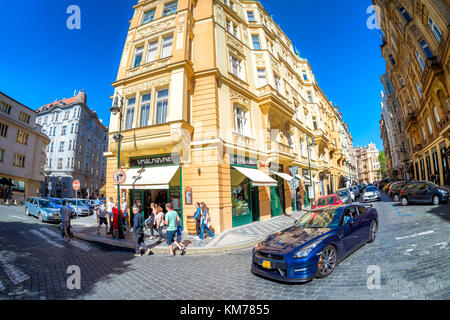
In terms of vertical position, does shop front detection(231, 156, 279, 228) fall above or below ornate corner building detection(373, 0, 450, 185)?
below

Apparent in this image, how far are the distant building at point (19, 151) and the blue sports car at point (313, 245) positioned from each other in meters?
36.7

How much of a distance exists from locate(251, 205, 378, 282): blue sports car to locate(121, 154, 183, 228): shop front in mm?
6843

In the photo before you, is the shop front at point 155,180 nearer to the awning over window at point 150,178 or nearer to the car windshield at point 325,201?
the awning over window at point 150,178

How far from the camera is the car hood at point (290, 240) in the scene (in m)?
4.18

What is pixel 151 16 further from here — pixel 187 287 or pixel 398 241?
pixel 398 241

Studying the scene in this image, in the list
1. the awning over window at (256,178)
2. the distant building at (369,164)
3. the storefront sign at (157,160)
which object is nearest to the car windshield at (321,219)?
the awning over window at (256,178)

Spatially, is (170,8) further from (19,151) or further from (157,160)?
(19,151)

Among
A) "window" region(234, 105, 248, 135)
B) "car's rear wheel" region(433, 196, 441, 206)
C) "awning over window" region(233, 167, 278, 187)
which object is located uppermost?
"window" region(234, 105, 248, 135)

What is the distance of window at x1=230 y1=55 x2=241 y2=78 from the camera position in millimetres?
14141

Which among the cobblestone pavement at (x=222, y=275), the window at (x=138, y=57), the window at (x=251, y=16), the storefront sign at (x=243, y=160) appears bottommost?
the cobblestone pavement at (x=222, y=275)

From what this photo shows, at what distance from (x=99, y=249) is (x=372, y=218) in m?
10.5

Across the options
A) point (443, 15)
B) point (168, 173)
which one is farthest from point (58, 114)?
point (443, 15)

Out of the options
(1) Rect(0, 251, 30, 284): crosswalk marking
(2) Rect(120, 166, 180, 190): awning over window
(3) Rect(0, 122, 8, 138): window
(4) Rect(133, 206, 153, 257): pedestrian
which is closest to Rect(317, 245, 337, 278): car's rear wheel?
(4) Rect(133, 206, 153, 257): pedestrian

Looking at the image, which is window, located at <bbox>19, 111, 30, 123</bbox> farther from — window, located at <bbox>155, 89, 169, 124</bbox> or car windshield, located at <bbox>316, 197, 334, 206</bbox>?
car windshield, located at <bbox>316, 197, 334, 206</bbox>
